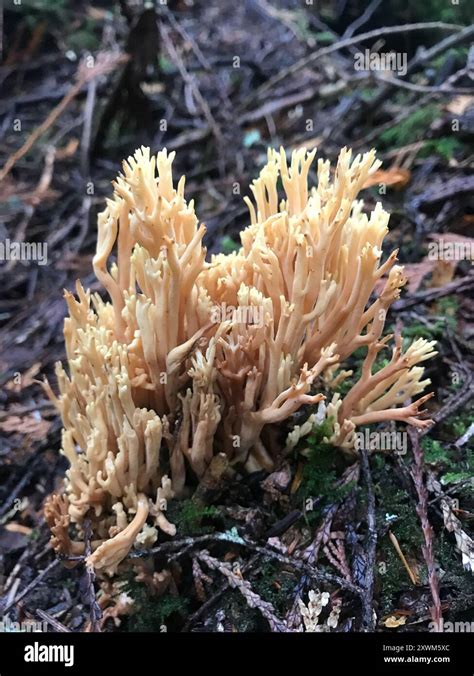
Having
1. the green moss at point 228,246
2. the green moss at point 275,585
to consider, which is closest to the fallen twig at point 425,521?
the green moss at point 275,585

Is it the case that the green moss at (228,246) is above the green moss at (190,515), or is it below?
above

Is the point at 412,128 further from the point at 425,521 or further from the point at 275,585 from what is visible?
the point at 275,585

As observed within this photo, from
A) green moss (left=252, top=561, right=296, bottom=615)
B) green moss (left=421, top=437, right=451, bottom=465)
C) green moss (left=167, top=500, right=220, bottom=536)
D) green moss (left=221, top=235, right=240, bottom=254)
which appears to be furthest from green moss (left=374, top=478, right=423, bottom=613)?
green moss (left=221, top=235, right=240, bottom=254)

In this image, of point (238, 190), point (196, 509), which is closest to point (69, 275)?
point (238, 190)

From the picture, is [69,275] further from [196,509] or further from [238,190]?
[196,509]

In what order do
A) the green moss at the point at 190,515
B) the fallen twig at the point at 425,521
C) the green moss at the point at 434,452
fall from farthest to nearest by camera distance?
the green moss at the point at 434,452 → the green moss at the point at 190,515 → the fallen twig at the point at 425,521

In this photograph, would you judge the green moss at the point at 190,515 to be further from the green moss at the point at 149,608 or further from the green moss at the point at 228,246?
the green moss at the point at 228,246
